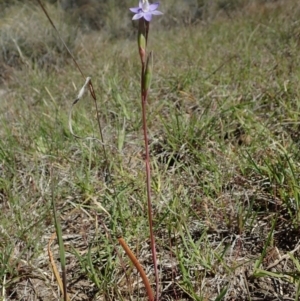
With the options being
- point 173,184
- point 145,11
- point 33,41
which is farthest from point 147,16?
point 33,41

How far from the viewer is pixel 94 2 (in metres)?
5.25

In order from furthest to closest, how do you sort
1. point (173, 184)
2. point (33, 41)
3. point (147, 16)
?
point (33, 41) < point (173, 184) < point (147, 16)

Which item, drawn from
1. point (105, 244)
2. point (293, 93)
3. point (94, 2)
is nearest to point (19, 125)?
point (105, 244)

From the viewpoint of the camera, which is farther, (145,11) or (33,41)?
(33,41)

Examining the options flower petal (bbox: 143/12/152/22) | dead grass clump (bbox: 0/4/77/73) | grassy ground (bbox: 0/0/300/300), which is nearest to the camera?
flower petal (bbox: 143/12/152/22)

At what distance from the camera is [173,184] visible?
1.24m

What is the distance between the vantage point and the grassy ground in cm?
93

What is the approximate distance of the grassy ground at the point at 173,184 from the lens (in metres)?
0.93

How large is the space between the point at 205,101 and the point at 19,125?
93 centimetres

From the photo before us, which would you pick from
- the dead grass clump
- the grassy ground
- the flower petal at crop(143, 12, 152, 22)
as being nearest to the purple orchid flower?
the flower petal at crop(143, 12, 152, 22)

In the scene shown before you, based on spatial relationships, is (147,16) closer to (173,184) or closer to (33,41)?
(173,184)

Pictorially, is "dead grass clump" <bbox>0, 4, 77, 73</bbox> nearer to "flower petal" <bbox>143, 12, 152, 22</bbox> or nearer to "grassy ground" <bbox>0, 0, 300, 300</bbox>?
"grassy ground" <bbox>0, 0, 300, 300</bbox>

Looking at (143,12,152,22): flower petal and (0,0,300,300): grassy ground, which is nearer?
(143,12,152,22): flower petal

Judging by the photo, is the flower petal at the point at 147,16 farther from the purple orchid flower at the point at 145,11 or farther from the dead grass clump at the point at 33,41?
the dead grass clump at the point at 33,41
